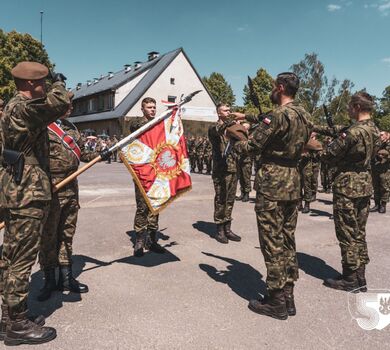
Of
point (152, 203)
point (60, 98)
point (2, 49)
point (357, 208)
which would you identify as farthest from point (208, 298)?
point (2, 49)

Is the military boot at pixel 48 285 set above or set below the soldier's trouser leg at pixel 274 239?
below

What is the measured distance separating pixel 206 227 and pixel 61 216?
375 cm

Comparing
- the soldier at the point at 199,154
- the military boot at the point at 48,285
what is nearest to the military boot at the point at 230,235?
the military boot at the point at 48,285

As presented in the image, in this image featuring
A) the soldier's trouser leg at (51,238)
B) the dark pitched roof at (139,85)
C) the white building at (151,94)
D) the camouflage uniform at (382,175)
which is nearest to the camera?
the soldier's trouser leg at (51,238)

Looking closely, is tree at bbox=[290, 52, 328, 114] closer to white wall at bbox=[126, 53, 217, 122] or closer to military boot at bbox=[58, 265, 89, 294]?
white wall at bbox=[126, 53, 217, 122]

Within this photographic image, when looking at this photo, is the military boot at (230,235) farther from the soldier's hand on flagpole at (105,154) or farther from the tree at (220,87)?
the tree at (220,87)

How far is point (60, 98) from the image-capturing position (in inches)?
113

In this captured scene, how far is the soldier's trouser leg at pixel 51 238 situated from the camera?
12.6 feet

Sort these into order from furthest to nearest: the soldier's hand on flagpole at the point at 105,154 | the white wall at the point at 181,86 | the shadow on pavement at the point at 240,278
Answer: the white wall at the point at 181,86
the shadow on pavement at the point at 240,278
the soldier's hand on flagpole at the point at 105,154

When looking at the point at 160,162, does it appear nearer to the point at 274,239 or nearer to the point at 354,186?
the point at 274,239

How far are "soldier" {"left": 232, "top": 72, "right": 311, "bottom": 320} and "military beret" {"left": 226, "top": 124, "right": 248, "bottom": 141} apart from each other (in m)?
0.34

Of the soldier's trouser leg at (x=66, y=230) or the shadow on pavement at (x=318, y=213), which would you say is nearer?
the soldier's trouser leg at (x=66, y=230)

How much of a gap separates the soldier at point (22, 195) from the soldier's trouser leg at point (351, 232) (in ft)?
10.9

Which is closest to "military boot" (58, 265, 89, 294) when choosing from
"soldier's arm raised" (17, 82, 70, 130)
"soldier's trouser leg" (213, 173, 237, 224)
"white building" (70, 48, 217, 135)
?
"soldier's arm raised" (17, 82, 70, 130)
